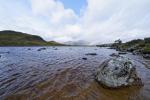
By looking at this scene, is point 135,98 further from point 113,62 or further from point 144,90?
point 113,62

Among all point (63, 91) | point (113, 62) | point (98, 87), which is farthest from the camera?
point (113, 62)

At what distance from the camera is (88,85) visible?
12203 millimetres

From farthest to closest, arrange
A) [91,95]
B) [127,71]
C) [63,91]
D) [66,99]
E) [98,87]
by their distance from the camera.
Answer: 1. [127,71]
2. [98,87]
3. [63,91]
4. [91,95]
5. [66,99]

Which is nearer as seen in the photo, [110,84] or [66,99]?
[66,99]

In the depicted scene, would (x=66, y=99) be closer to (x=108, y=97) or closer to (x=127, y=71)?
(x=108, y=97)

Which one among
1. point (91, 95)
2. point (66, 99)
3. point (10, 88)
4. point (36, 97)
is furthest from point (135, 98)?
point (10, 88)

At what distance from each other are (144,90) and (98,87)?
3.95 metres

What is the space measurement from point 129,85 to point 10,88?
1100 centimetres

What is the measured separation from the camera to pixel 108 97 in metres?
9.84

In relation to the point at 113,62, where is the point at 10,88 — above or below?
below

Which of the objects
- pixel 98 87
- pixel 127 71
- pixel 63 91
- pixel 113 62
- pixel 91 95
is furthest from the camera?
pixel 113 62

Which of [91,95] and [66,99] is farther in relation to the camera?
[91,95]

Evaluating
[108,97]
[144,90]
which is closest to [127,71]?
[144,90]

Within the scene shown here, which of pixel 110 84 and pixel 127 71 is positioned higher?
pixel 127 71
